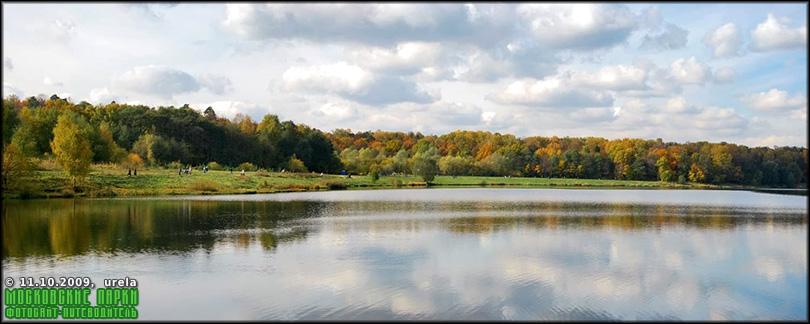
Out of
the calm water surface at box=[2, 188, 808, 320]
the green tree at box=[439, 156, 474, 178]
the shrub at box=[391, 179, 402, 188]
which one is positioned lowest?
the calm water surface at box=[2, 188, 808, 320]

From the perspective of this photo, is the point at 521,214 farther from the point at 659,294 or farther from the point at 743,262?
the point at 659,294

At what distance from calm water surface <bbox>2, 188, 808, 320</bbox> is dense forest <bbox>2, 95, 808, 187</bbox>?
41828 mm

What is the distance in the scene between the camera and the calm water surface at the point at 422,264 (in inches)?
577

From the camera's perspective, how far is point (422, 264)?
66.7 ft

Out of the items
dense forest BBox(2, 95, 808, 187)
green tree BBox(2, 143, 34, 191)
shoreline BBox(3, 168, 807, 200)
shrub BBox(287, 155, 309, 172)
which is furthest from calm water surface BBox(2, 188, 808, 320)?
shrub BBox(287, 155, 309, 172)

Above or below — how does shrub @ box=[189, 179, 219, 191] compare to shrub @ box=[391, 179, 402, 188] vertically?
above

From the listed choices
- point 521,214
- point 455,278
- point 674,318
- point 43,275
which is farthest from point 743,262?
point 43,275

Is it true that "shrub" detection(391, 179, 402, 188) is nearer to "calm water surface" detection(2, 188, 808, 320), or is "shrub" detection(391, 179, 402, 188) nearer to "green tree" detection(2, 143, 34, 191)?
"green tree" detection(2, 143, 34, 191)

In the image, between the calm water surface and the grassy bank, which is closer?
the calm water surface

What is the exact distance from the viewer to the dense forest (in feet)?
246

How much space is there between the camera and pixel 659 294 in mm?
16219

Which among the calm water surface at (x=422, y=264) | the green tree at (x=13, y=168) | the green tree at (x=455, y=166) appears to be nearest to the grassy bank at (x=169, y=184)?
the green tree at (x=13, y=168)

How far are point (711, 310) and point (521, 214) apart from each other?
1025 inches

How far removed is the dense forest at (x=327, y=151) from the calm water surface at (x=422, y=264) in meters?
41.8
